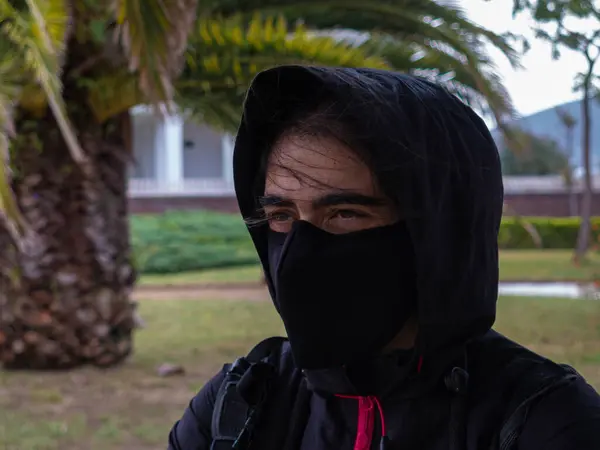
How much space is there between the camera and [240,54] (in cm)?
588

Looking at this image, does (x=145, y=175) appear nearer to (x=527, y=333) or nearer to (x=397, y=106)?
(x=527, y=333)

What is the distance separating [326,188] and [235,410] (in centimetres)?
40

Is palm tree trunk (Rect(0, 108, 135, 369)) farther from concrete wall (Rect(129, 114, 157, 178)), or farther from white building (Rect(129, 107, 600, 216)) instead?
concrete wall (Rect(129, 114, 157, 178))

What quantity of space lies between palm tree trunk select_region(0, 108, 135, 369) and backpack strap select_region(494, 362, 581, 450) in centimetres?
549

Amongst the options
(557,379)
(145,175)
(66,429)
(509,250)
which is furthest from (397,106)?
(145,175)

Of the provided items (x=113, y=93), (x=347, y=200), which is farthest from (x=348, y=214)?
(x=113, y=93)

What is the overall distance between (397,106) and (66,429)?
4047mm

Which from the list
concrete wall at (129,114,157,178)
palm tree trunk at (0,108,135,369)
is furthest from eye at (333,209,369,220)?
concrete wall at (129,114,157,178)

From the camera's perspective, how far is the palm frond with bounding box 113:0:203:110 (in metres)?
4.43

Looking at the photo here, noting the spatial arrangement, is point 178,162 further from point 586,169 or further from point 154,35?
point 154,35

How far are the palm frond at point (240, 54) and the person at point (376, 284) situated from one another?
4338mm

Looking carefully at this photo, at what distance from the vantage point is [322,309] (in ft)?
4.51

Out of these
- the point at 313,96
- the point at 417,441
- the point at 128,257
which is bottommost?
the point at 128,257

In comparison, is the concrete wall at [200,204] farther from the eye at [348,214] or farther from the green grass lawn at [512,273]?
the eye at [348,214]
